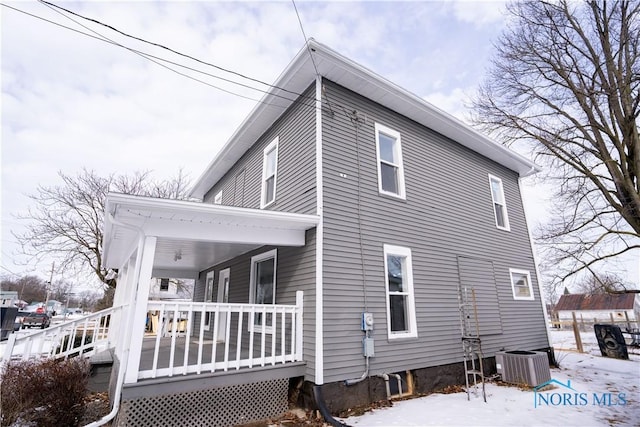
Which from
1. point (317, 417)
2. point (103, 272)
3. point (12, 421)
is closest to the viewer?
point (12, 421)

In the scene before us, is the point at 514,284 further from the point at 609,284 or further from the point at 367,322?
the point at 367,322

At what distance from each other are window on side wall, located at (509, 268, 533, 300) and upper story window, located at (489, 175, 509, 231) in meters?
1.35

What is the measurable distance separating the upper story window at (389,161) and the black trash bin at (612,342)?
9679 mm

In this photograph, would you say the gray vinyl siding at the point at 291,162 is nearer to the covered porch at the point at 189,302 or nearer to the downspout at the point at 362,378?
the covered porch at the point at 189,302

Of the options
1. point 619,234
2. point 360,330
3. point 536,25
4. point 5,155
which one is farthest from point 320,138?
point 619,234

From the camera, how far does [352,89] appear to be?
680cm

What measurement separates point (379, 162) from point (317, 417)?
4862mm

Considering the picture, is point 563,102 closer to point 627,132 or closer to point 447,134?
point 627,132

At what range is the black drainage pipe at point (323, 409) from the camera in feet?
14.7

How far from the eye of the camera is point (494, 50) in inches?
348

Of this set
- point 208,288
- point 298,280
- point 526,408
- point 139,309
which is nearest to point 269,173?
point 298,280

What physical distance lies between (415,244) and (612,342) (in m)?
9.27

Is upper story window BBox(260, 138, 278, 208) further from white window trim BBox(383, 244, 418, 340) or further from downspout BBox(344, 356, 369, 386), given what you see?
downspout BBox(344, 356, 369, 386)

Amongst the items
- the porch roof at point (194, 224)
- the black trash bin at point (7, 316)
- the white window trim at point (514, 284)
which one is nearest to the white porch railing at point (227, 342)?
the porch roof at point (194, 224)
